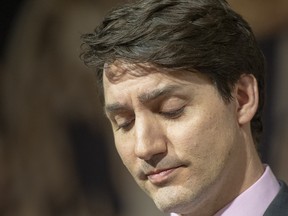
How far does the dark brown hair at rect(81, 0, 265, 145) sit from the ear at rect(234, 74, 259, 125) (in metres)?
0.01

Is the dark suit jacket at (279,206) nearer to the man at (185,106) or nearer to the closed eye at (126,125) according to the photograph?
the man at (185,106)

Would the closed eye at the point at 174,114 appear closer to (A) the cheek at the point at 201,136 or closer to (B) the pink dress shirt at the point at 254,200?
(A) the cheek at the point at 201,136

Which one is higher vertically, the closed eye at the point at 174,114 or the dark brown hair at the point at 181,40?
the dark brown hair at the point at 181,40

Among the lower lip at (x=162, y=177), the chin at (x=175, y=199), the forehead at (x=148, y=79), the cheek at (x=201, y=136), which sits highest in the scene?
the forehead at (x=148, y=79)

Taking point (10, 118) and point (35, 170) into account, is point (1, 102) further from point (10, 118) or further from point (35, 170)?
point (35, 170)

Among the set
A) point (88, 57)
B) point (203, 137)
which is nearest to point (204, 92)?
point (203, 137)

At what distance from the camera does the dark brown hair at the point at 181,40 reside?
→ 999 mm

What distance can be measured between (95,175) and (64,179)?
3.3 inches

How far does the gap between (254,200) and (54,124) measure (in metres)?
1.02

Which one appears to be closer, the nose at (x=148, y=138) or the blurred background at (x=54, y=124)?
the nose at (x=148, y=138)

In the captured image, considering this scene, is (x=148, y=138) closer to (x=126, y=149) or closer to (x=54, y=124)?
(x=126, y=149)

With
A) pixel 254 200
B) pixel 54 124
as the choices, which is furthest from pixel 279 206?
pixel 54 124

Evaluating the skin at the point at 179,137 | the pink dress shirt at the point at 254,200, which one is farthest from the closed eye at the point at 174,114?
the pink dress shirt at the point at 254,200

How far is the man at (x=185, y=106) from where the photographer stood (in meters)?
0.98
